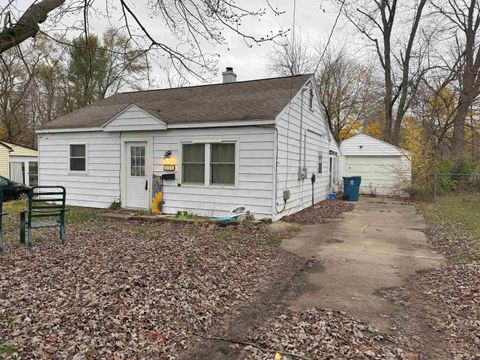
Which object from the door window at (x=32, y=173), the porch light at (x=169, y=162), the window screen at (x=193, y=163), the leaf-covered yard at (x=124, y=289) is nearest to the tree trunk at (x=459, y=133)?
the window screen at (x=193, y=163)

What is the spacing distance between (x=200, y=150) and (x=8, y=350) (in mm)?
7740

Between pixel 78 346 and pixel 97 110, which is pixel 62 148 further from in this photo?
pixel 78 346

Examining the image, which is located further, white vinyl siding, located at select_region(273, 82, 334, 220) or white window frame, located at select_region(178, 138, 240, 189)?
white vinyl siding, located at select_region(273, 82, 334, 220)

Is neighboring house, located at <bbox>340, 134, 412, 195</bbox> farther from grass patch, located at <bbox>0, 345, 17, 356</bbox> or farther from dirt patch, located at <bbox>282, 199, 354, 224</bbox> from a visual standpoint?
grass patch, located at <bbox>0, 345, 17, 356</bbox>

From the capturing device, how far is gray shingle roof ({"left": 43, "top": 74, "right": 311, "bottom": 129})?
9930mm

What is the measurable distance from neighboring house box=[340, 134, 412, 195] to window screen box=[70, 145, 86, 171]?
14392mm

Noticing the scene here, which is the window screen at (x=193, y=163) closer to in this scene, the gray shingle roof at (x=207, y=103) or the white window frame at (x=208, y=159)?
the white window frame at (x=208, y=159)

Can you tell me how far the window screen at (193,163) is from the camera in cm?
1021

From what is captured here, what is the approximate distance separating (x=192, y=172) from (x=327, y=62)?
21.2m

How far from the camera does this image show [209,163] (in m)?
10.1

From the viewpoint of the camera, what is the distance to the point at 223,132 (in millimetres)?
9805

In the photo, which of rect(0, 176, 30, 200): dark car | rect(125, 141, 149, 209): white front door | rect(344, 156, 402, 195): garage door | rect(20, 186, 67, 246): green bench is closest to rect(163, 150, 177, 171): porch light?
rect(125, 141, 149, 209): white front door

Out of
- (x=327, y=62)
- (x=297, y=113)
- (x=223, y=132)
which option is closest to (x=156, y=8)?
(x=223, y=132)

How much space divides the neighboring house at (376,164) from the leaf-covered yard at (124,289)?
542 inches
